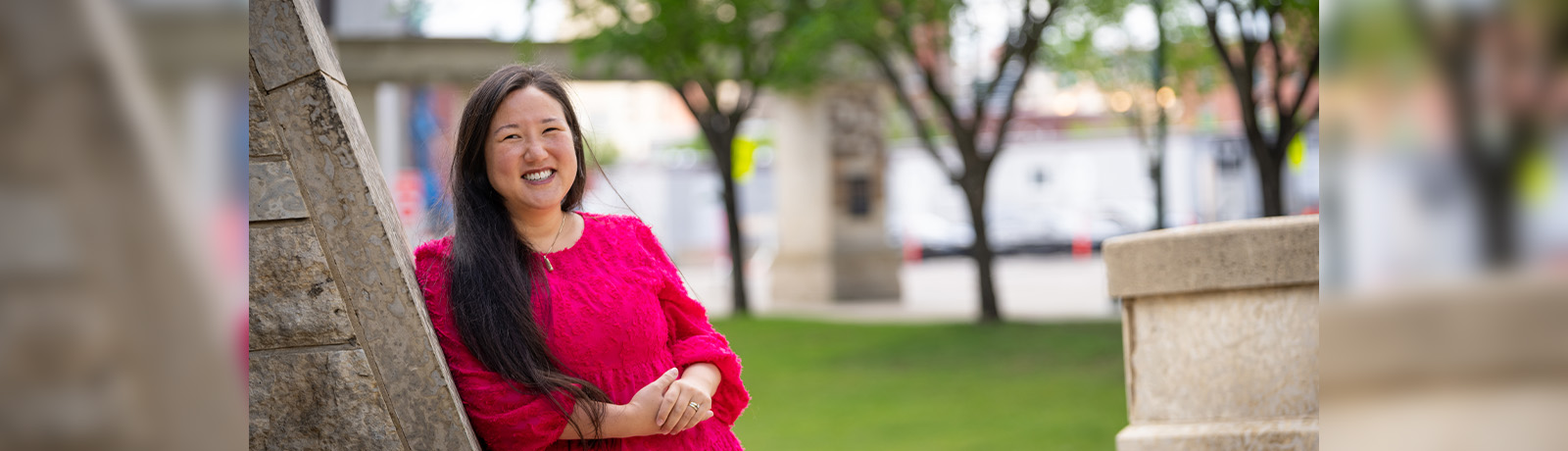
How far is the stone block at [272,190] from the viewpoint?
2.08 meters

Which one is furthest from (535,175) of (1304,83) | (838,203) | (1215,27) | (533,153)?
(838,203)

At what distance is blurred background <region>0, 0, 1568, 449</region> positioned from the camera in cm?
75

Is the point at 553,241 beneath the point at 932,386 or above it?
above

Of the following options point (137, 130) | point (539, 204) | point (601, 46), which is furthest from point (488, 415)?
point (601, 46)

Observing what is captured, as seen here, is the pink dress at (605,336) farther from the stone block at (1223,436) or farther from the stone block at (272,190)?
the stone block at (1223,436)

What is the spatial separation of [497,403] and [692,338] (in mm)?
472

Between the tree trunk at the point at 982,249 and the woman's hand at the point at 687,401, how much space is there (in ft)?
39.7

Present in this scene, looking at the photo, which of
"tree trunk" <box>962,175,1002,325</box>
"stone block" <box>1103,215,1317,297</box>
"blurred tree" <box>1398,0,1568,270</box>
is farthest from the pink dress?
"tree trunk" <box>962,175,1002,325</box>

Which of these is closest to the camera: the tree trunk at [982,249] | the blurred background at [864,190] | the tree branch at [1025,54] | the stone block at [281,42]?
the blurred background at [864,190]

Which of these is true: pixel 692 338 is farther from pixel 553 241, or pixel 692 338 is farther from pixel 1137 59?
pixel 1137 59

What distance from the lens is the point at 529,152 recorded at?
2486 mm

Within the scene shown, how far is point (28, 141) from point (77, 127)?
0.14ft

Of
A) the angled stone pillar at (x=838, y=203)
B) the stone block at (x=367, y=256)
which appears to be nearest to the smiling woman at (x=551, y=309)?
the stone block at (x=367, y=256)

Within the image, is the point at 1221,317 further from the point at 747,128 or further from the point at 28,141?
the point at 747,128
